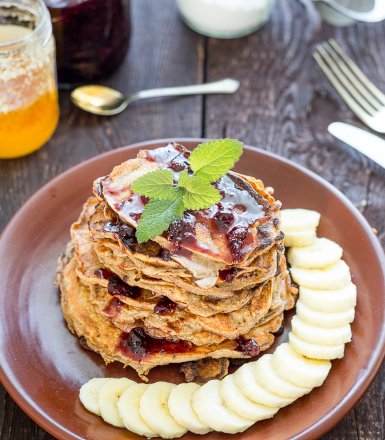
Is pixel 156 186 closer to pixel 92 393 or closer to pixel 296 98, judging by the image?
pixel 92 393

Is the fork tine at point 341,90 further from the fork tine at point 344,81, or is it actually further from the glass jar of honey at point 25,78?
the glass jar of honey at point 25,78

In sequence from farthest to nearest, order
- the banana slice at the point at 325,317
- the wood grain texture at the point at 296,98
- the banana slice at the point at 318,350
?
the wood grain texture at the point at 296,98 → the banana slice at the point at 325,317 → the banana slice at the point at 318,350

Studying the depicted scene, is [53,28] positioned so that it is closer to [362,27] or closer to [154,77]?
[154,77]

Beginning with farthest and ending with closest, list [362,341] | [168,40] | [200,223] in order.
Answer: [168,40] → [362,341] → [200,223]

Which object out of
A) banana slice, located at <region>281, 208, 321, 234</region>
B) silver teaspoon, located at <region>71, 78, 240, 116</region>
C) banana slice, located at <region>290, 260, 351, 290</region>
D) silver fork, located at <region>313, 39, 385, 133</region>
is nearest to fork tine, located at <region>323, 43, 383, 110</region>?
silver fork, located at <region>313, 39, 385, 133</region>

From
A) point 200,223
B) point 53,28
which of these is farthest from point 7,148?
point 200,223

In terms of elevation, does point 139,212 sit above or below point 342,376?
above

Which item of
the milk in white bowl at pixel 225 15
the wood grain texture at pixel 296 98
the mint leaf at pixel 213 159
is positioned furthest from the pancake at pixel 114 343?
the milk in white bowl at pixel 225 15
